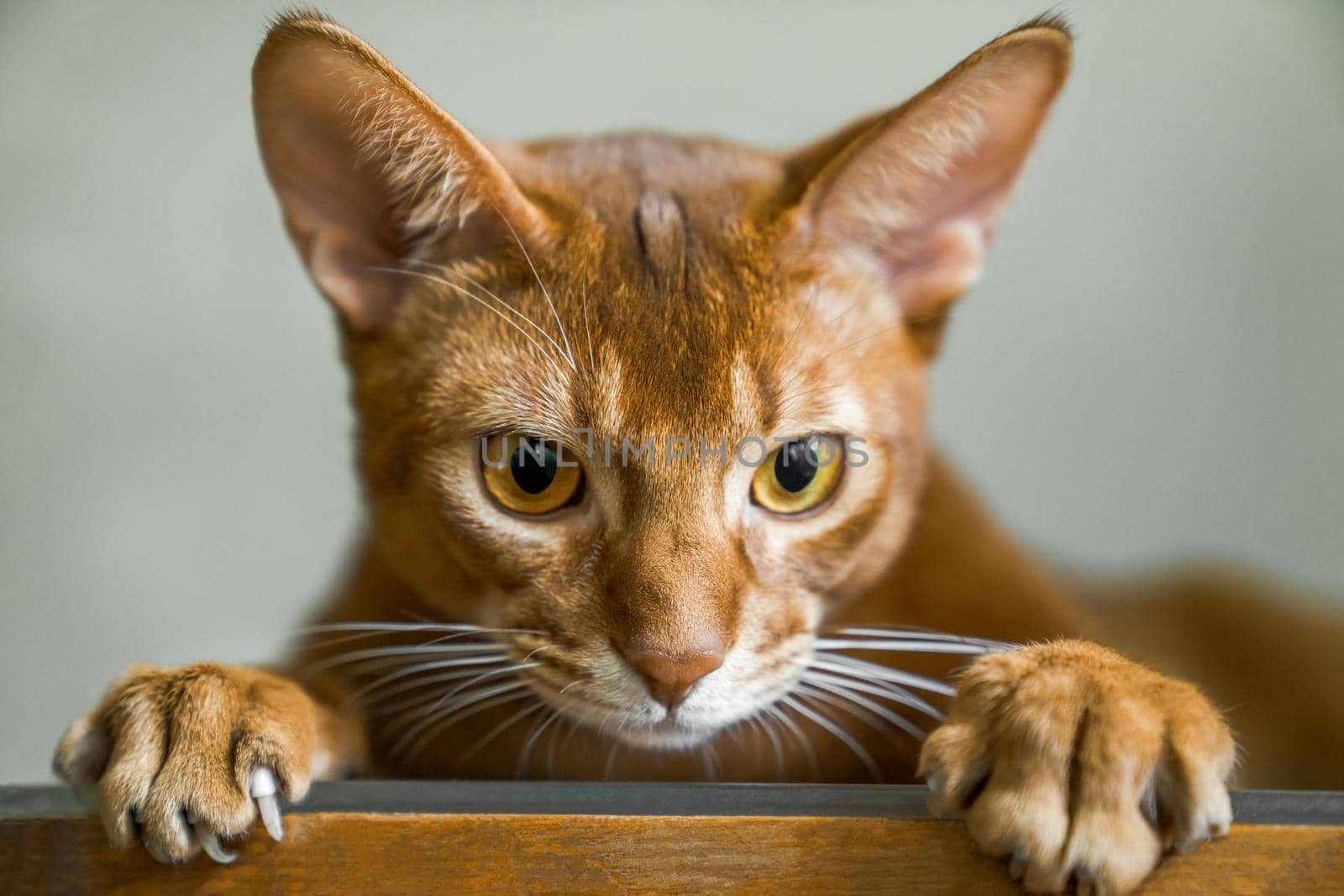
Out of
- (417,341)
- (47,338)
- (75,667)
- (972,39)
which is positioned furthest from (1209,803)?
→ (47,338)

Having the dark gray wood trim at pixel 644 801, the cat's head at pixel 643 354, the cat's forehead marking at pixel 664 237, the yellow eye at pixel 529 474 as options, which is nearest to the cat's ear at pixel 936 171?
the cat's head at pixel 643 354

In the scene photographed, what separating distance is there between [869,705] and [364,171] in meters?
0.79

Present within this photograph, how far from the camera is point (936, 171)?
112 centimetres

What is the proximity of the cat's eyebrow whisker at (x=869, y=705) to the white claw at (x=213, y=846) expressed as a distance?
542mm

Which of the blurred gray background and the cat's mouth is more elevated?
the blurred gray background

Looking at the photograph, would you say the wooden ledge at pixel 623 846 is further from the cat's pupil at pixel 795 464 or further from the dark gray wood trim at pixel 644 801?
the cat's pupil at pixel 795 464

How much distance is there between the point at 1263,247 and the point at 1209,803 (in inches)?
51.3

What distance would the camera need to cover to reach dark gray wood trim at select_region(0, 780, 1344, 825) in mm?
771

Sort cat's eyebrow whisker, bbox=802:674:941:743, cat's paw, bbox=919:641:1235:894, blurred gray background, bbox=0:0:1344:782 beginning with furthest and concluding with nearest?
1. blurred gray background, bbox=0:0:1344:782
2. cat's eyebrow whisker, bbox=802:674:941:743
3. cat's paw, bbox=919:641:1235:894

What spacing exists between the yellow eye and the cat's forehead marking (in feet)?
0.68

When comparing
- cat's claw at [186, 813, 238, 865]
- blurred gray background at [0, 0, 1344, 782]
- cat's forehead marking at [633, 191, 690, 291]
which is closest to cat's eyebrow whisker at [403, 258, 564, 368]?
cat's forehead marking at [633, 191, 690, 291]

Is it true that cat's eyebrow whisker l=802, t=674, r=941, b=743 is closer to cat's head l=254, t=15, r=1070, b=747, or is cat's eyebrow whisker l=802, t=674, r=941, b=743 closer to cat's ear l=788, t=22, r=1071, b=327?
cat's head l=254, t=15, r=1070, b=747

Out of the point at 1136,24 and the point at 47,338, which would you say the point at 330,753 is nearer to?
the point at 47,338

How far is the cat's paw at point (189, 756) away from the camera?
0.82m
